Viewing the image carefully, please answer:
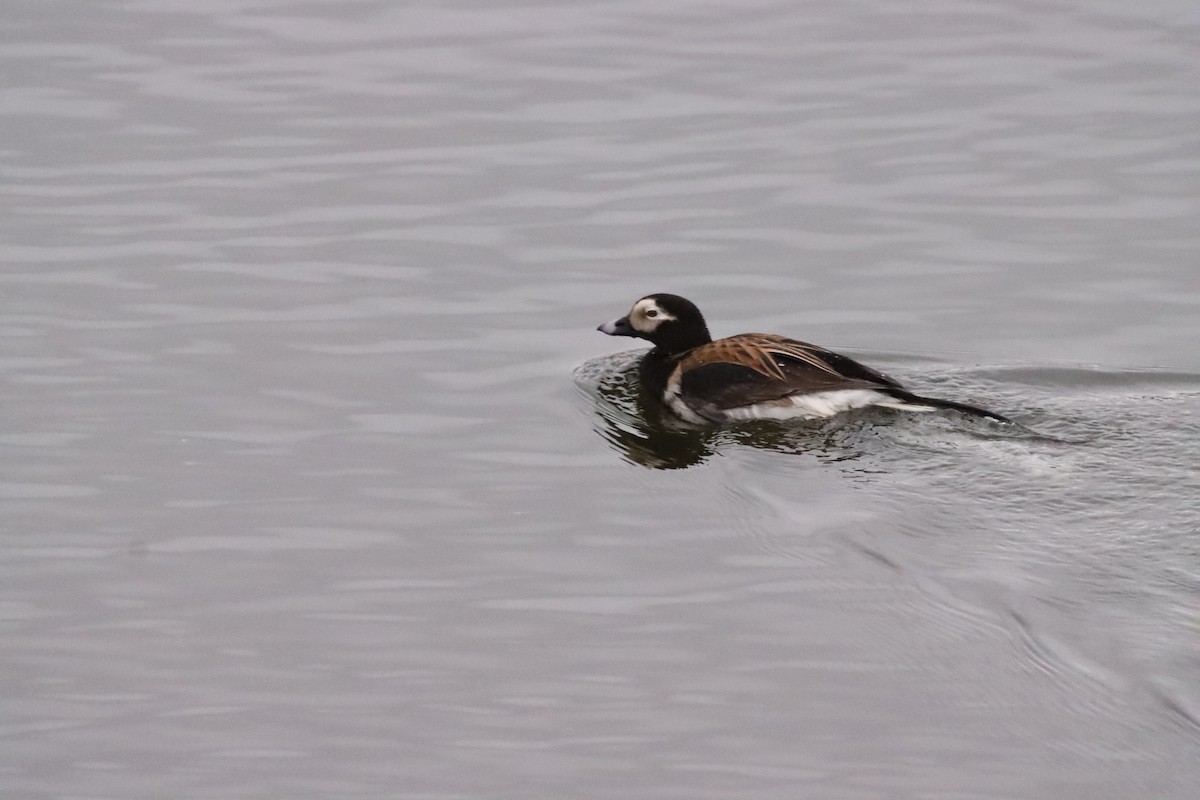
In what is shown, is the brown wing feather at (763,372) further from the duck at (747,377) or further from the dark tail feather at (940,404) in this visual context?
the dark tail feather at (940,404)

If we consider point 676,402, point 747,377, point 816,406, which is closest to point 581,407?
point 676,402

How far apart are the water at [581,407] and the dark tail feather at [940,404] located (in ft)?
0.41

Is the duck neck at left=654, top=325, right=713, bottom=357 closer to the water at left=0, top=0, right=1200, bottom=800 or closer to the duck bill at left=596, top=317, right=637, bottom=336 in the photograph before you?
the duck bill at left=596, top=317, right=637, bottom=336

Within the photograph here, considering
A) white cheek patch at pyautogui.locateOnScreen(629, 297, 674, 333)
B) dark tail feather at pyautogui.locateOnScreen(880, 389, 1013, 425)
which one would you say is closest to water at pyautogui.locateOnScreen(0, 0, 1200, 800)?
dark tail feather at pyautogui.locateOnScreen(880, 389, 1013, 425)

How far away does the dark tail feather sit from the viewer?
32.3 feet

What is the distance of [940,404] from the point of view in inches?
390

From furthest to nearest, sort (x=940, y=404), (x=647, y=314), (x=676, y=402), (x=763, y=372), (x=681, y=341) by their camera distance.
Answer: (x=681, y=341), (x=647, y=314), (x=676, y=402), (x=763, y=372), (x=940, y=404)

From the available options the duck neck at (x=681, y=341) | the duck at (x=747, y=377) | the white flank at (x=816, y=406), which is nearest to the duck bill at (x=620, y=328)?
the duck at (x=747, y=377)

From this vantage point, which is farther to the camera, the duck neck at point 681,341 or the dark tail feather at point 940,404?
the duck neck at point 681,341

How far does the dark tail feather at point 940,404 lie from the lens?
32.3 ft

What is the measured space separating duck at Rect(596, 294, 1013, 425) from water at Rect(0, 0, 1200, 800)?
200mm

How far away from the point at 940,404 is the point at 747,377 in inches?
40.8

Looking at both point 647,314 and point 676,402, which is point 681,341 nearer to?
point 647,314

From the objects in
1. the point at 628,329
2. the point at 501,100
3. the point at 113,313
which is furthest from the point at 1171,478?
the point at 501,100
